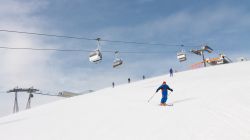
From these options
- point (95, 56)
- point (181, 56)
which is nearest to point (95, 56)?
point (95, 56)

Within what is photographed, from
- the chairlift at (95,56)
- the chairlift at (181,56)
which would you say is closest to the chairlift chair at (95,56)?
the chairlift at (95,56)

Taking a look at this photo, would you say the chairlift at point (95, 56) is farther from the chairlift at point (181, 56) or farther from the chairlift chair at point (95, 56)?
the chairlift at point (181, 56)

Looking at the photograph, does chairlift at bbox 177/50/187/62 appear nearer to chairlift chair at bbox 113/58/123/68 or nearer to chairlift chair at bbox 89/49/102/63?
chairlift chair at bbox 113/58/123/68

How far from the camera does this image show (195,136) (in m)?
10.1

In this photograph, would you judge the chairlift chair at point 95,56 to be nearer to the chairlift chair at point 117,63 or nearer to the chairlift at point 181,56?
the chairlift chair at point 117,63

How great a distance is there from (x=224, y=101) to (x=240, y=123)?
16.2 ft

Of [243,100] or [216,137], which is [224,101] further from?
[216,137]

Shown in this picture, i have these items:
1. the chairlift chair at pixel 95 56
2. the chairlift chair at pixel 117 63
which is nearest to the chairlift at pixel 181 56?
the chairlift chair at pixel 117 63

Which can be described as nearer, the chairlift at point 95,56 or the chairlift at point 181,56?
the chairlift at point 95,56

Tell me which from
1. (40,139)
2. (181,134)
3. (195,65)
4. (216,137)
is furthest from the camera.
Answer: (195,65)

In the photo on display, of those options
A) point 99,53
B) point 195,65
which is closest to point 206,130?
point 99,53

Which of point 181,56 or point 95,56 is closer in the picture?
point 95,56

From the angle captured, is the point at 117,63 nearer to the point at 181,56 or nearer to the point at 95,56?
the point at 95,56

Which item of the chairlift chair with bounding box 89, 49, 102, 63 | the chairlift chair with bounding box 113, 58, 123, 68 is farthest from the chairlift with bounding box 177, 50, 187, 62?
the chairlift chair with bounding box 89, 49, 102, 63
